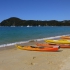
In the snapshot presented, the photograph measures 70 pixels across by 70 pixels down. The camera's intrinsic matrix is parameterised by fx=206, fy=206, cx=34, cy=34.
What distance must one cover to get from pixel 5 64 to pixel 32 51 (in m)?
5.09

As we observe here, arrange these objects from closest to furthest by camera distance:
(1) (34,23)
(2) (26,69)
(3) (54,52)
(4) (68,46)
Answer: (2) (26,69), (3) (54,52), (4) (68,46), (1) (34,23)

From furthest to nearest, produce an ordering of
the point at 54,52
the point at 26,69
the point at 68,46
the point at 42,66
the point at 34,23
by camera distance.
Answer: the point at 34,23, the point at 68,46, the point at 54,52, the point at 42,66, the point at 26,69

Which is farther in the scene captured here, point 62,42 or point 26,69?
point 62,42

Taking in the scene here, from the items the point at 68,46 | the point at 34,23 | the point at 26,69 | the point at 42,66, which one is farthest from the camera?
the point at 34,23

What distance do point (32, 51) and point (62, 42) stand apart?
428 centimetres

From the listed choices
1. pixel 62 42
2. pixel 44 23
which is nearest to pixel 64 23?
pixel 44 23

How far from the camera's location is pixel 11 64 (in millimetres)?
9852

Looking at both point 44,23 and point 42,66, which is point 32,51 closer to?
point 42,66

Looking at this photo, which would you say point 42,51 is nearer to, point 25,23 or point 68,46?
point 68,46

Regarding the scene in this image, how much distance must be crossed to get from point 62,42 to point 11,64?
9.03 m

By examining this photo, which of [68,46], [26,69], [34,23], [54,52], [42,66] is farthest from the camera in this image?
[34,23]

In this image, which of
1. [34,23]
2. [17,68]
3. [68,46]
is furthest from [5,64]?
[34,23]

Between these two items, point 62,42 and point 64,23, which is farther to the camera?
point 64,23

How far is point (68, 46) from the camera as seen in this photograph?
17188 mm
